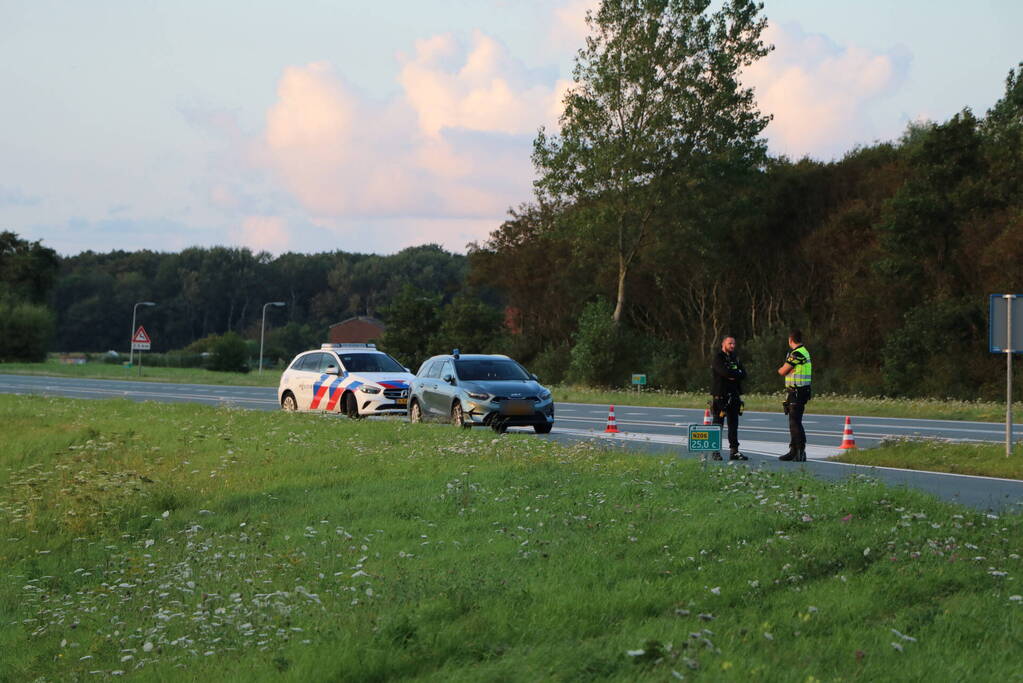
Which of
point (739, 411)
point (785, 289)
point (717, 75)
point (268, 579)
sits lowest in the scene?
point (268, 579)

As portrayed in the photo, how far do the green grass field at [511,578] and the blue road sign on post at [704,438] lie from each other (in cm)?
154

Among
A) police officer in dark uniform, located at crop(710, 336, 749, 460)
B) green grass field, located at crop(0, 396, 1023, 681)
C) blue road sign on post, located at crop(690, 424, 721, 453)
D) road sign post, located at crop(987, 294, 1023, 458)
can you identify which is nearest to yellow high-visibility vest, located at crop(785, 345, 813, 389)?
police officer in dark uniform, located at crop(710, 336, 749, 460)

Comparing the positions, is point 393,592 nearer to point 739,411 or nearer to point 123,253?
point 739,411

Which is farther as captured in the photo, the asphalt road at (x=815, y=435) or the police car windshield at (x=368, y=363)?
the police car windshield at (x=368, y=363)

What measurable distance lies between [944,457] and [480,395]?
8697 mm

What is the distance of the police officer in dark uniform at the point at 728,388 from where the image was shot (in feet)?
58.3

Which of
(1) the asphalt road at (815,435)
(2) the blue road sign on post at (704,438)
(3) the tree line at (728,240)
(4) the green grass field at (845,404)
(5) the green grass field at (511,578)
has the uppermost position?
(3) the tree line at (728,240)

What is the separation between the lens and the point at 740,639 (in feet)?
22.4

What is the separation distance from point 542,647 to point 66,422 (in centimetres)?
2104

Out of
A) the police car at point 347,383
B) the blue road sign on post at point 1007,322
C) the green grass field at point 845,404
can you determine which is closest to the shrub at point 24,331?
the green grass field at point 845,404

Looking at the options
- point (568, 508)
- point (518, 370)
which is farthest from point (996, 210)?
point (568, 508)

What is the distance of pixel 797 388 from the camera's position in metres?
17.6

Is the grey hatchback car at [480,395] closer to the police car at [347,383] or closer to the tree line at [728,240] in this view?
the police car at [347,383]

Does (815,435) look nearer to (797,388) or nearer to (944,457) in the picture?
(944,457)
